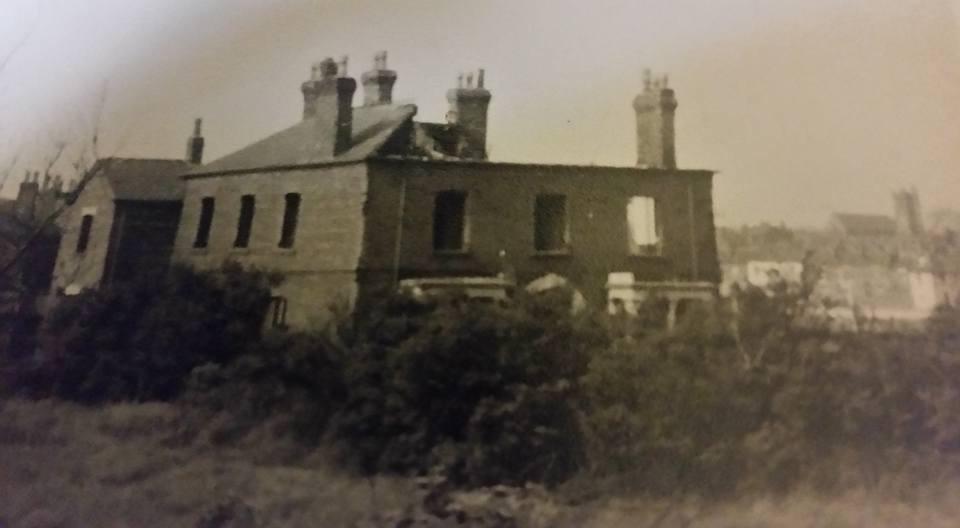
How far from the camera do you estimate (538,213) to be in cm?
202

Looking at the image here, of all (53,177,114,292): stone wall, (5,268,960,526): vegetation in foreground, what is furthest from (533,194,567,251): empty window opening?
(53,177,114,292): stone wall

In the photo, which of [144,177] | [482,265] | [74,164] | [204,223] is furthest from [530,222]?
[74,164]

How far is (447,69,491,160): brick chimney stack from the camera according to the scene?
2109 millimetres

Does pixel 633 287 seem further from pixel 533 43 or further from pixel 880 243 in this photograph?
pixel 533 43

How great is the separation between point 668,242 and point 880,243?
547 millimetres

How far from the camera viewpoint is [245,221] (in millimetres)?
2150

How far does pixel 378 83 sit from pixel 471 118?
1.12 feet

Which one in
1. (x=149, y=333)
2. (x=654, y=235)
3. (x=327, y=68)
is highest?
(x=327, y=68)

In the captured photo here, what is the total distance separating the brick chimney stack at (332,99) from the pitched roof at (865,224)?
1412mm

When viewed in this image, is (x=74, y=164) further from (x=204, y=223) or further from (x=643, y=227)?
(x=643, y=227)

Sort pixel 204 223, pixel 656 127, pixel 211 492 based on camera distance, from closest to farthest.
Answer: pixel 211 492
pixel 656 127
pixel 204 223

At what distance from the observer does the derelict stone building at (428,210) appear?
195 centimetres

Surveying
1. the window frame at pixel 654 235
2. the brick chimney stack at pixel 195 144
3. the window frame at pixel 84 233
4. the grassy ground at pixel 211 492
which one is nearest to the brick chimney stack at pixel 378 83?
the brick chimney stack at pixel 195 144

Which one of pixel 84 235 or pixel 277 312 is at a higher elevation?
pixel 84 235
